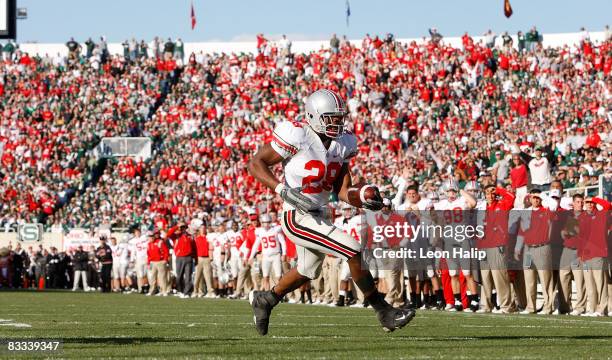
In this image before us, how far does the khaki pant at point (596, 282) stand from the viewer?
1395 cm

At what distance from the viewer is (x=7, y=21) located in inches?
408

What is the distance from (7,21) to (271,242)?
11.2 meters

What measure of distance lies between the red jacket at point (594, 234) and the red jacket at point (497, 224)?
1.11 metres

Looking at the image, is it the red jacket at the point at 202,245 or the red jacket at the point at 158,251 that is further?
the red jacket at the point at 158,251

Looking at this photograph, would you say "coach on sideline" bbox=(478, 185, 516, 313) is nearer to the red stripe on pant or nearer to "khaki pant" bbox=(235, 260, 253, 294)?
the red stripe on pant

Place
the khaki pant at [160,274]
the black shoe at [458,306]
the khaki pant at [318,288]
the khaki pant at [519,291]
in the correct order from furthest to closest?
the khaki pant at [160,274], the khaki pant at [318,288], the black shoe at [458,306], the khaki pant at [519,291]

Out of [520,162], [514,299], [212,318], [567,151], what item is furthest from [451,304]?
[567,151]

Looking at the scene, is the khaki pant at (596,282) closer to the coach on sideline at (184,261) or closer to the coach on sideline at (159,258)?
the coach on sideline at (184,261)

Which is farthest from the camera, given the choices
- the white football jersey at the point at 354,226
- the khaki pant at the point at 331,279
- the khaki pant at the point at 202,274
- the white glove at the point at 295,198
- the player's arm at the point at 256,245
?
the khaki pant at the point at 202,274

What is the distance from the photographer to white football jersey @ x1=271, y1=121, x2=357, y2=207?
8344mm

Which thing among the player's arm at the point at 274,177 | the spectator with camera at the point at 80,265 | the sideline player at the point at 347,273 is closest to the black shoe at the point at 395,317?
the player's arm at the point at 274,177

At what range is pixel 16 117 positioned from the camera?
40.5 meters

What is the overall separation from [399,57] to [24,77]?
14.7m

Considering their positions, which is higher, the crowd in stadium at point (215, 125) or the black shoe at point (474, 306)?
the crowd in stadium at point (215, 125)
